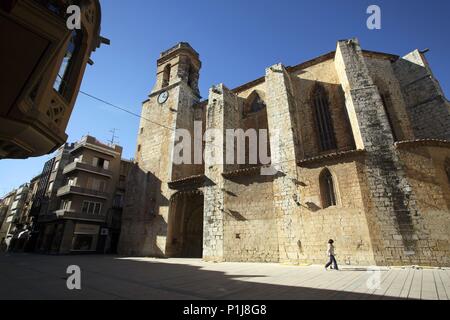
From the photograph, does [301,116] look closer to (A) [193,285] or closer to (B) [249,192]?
(B) [249,192]

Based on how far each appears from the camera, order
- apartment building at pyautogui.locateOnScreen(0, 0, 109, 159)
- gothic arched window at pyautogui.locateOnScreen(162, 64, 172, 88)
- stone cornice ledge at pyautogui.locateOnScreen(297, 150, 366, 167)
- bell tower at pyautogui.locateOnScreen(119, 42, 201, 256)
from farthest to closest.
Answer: gothic arched window at pyautogui.locateOnScreen(162, 64, 172, 88) → bell tower at pyautogui.locateOnScreen(119, 42, 201, 256) → stone cornice ledge at pyautogui.locateOnScreen(297, 150, 366, 167) → apartment building at pyautogui.locateOnScreen(0, 0, 109, 159)

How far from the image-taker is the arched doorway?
619 inches

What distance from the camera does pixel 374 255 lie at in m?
9.01

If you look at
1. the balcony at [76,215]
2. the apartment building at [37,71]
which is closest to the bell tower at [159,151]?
the balcony at [76,215]

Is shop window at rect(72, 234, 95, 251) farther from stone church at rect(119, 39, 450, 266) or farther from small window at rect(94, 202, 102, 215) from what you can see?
stone church at rect(119, 39, 450, 266)

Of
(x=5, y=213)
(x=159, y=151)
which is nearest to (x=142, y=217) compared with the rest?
(x=159, y=151)

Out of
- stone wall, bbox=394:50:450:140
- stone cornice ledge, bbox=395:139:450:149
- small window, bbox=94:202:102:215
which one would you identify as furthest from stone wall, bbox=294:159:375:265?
small window, bbox=94:202:102:215

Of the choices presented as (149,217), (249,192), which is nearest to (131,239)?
(149,217)

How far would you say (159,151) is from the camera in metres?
18.7

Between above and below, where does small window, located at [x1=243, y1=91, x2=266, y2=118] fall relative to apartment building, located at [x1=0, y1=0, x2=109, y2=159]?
above

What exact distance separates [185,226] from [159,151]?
21.1ft

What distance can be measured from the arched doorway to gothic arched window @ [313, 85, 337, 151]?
8.58 meters

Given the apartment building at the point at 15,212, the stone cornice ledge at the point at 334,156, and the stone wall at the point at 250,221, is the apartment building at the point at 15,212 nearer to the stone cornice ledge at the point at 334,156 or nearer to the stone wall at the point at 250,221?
the stone wall at the point at 250,221

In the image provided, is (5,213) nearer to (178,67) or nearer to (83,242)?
(83,242)
